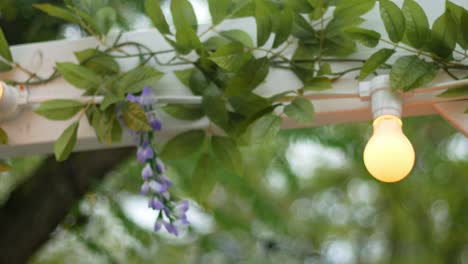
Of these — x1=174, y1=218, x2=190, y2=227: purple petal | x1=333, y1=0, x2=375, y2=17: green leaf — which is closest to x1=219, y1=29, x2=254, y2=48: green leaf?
x1=333, y1=0, x2=375, y2=17: green leaf

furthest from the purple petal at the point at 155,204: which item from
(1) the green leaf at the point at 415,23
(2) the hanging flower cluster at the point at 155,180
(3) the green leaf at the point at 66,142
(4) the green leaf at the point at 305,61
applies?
(1) the green leaf at the point at 415,23

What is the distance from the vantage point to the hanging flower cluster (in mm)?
690

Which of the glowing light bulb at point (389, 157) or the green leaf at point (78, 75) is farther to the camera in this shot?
the green leaf at point (78, 75)

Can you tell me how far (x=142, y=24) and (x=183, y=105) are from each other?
354mm

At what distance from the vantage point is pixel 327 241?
246 cm

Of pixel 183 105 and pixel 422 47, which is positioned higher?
pixel 422 47

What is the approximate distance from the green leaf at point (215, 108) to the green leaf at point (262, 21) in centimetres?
7

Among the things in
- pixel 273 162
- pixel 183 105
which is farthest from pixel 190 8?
pixel 273 162

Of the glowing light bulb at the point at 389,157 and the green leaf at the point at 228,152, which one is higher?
the glowing light bulb at the point at 389,157

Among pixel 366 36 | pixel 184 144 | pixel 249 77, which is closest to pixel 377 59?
pixel 366 36

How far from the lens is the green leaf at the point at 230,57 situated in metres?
0.64

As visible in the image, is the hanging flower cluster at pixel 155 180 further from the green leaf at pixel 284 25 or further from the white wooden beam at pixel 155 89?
the green leaf at pixel 284 25

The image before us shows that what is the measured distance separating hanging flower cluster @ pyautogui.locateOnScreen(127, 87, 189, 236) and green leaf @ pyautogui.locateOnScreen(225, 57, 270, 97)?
9cm

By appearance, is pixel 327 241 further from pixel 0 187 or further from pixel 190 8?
pixel 190 8
